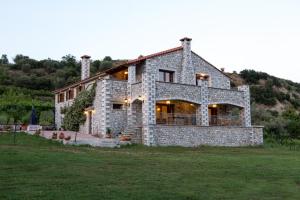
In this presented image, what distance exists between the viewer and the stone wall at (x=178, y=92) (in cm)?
2638

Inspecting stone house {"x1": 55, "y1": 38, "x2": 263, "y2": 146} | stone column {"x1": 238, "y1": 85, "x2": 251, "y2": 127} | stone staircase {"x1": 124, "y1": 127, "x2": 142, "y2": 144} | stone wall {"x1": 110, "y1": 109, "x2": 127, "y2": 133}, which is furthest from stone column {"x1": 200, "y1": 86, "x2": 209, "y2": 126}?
stone wall {"x1": 110, "y1": 109, "x2": 127, "y2": 133}

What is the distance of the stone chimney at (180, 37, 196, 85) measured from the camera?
3027 cm

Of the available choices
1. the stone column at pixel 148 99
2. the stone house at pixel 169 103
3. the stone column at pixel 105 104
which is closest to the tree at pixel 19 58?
the stone house at pixel 169 103

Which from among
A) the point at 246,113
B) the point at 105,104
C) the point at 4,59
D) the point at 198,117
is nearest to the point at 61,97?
the point at 105,104

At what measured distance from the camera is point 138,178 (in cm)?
1146

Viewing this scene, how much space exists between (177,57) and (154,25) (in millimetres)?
8465

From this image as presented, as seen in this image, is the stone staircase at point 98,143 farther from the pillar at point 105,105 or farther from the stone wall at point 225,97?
the stone wall at point 225,97

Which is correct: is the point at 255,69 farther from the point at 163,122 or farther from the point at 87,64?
the point at 163,122

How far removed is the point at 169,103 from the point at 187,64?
3.47 metres

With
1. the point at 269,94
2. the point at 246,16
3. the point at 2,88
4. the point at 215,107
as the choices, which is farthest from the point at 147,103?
the point at 269,94

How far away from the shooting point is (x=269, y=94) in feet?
209

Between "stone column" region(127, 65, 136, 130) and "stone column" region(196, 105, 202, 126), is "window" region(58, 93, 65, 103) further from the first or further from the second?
"stone column" region(196, 105, 202, 126)

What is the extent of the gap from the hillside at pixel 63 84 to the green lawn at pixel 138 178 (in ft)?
82.6

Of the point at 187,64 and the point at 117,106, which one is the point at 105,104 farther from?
the point at 187,64
